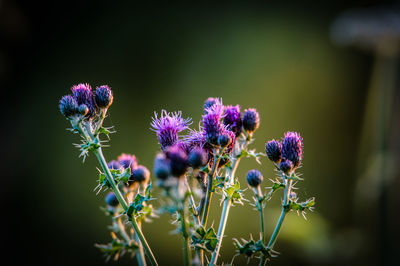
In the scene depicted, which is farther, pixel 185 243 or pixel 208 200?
pixel 208 200

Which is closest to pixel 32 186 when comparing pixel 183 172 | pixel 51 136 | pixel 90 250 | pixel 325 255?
pixel 51 136

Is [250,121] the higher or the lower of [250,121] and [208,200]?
the higher

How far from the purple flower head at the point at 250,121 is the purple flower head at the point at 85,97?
0.58m

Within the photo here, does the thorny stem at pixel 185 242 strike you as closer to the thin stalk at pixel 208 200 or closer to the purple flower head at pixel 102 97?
the thin stalk at pixel 208 200

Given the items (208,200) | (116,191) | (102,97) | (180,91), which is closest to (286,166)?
(208,200)

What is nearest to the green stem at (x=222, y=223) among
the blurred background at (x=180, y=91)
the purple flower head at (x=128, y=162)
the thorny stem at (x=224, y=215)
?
the thorny stem at (x=224, y=215)

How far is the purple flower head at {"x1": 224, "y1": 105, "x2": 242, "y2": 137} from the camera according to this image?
141 cm

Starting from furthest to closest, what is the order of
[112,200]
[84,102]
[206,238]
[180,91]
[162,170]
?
[180,91] < [112,200] < [84,102] < [206,238] < [162,170]

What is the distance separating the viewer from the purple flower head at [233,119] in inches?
55.6

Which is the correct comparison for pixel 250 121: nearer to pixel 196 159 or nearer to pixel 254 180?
pixel 254 180

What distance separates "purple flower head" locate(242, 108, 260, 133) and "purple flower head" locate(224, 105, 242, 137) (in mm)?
20

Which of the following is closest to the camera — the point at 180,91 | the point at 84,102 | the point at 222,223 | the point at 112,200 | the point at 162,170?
the point at 162,170

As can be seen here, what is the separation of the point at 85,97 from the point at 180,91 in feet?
13.0

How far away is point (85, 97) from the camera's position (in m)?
1.29
